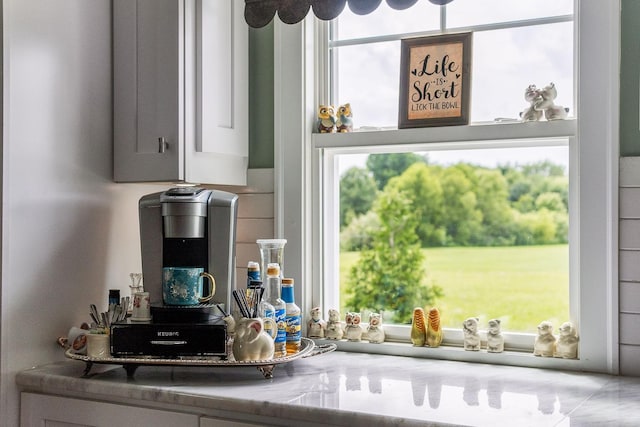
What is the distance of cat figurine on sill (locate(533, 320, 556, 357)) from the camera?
7.02 ft

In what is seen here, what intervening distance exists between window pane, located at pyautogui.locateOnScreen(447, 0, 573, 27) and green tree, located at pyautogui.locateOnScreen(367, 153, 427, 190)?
14.0ft

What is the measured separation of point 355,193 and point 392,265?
763mm

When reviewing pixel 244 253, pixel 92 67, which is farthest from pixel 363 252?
pixel 92 67

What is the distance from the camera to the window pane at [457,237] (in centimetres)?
626

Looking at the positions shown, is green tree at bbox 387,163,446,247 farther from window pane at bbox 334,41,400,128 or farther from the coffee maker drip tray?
the coffee maker drip tray

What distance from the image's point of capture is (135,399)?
1923 mm

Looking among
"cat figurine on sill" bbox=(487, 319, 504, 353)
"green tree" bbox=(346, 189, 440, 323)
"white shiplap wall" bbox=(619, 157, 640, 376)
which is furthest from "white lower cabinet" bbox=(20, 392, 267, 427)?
"green tree" bbox=(346, 189, 440, 323)

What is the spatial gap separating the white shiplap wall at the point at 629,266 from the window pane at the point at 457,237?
4196 mm

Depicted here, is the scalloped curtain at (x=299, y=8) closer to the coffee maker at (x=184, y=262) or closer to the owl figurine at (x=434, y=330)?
the coffee maker at (x=184, y=262)

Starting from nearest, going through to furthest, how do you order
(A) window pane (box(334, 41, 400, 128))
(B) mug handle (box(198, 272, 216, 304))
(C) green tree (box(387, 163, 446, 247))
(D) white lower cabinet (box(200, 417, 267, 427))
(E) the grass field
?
(D) white lower cabinet (box(200, 417, 267, 427)) → (B) mug handle (box(198, 272, 216, 304)) → (A) window pane (box(334, 41, 400, 128)) → (E) the grass field → (C) green tree (box(387, 163, 446, 247))

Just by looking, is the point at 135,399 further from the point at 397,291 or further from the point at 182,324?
the point at 397,291

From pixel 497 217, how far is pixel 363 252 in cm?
123

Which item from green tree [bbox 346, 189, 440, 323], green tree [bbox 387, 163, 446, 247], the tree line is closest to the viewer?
the tree line

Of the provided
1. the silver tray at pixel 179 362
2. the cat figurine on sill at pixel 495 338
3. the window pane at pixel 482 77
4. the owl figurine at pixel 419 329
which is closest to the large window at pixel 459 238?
→ the window pane at pixel 482 77
